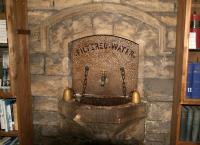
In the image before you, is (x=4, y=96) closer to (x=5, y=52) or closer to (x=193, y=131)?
(x=5, y=52)

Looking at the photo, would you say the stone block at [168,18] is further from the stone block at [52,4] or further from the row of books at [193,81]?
the stone block at [52,4]

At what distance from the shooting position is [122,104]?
249 cm

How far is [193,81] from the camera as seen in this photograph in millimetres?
2283

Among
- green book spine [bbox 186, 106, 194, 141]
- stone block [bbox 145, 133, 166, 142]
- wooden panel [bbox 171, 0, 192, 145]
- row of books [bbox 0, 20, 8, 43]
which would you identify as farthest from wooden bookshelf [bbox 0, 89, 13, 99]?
green book spine [bbox 186, 106, 194, 141]

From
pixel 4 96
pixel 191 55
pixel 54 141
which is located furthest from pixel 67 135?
pixel 191 55

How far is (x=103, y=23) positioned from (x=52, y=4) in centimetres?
54

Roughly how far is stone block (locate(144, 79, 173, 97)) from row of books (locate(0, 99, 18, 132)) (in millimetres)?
1322

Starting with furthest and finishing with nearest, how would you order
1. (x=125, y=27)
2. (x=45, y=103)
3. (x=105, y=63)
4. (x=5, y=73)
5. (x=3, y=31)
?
(x=45, y=103) < (x=105, y=63) < (x=125, y=27) < (x=5, y=73) < (x=3, y=31)

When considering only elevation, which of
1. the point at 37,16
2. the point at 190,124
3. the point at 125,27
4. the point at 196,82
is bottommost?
the point at 190,124

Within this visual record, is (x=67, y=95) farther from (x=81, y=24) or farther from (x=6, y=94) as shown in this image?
(x=81, y=24)

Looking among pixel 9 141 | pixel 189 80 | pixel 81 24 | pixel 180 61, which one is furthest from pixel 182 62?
pixel 9 141

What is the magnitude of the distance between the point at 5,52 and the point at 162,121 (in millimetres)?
1722

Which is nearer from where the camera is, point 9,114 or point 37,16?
point 9,114

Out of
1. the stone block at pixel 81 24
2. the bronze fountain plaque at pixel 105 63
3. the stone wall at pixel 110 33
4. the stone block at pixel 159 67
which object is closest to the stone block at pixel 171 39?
the stone wall at pixel 110 33
